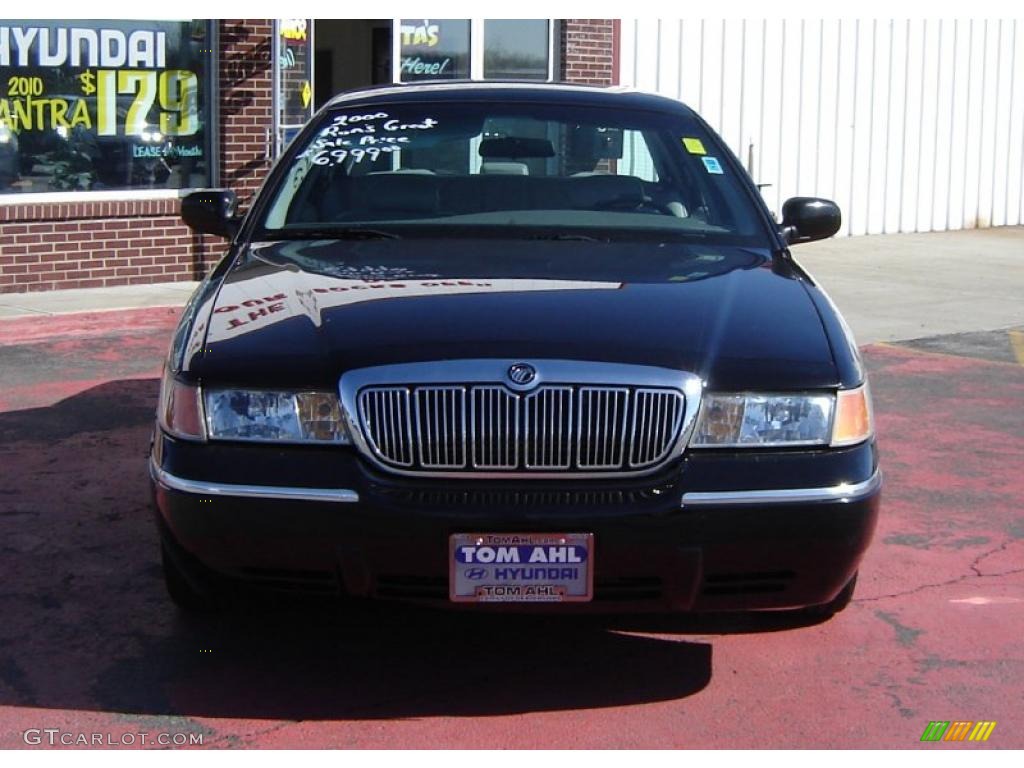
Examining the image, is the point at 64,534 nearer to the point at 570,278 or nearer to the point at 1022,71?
the point at 570,278

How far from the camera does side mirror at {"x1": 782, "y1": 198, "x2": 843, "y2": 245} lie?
5891 millimetres

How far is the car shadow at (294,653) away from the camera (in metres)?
4.23

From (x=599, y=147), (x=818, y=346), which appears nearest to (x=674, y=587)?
(x=818, y=346)

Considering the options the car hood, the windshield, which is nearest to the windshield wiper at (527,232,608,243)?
the windshield

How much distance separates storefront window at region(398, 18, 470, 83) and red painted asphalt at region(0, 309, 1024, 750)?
30.0ft

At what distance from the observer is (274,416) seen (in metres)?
3.99

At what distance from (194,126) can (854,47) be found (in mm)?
8545

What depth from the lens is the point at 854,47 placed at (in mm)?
18281

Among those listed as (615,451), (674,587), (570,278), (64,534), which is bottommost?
(64,534)

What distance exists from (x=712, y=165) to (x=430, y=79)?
9.55 metres

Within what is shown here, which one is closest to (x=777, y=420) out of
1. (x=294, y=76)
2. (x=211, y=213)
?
(x=211, y=213)

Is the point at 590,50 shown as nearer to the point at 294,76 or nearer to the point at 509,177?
the point at 294,76

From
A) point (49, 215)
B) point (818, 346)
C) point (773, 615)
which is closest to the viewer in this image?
point (818, 346)

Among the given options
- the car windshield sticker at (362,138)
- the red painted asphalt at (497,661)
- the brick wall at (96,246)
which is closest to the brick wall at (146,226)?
the brick wall at (96,246)
